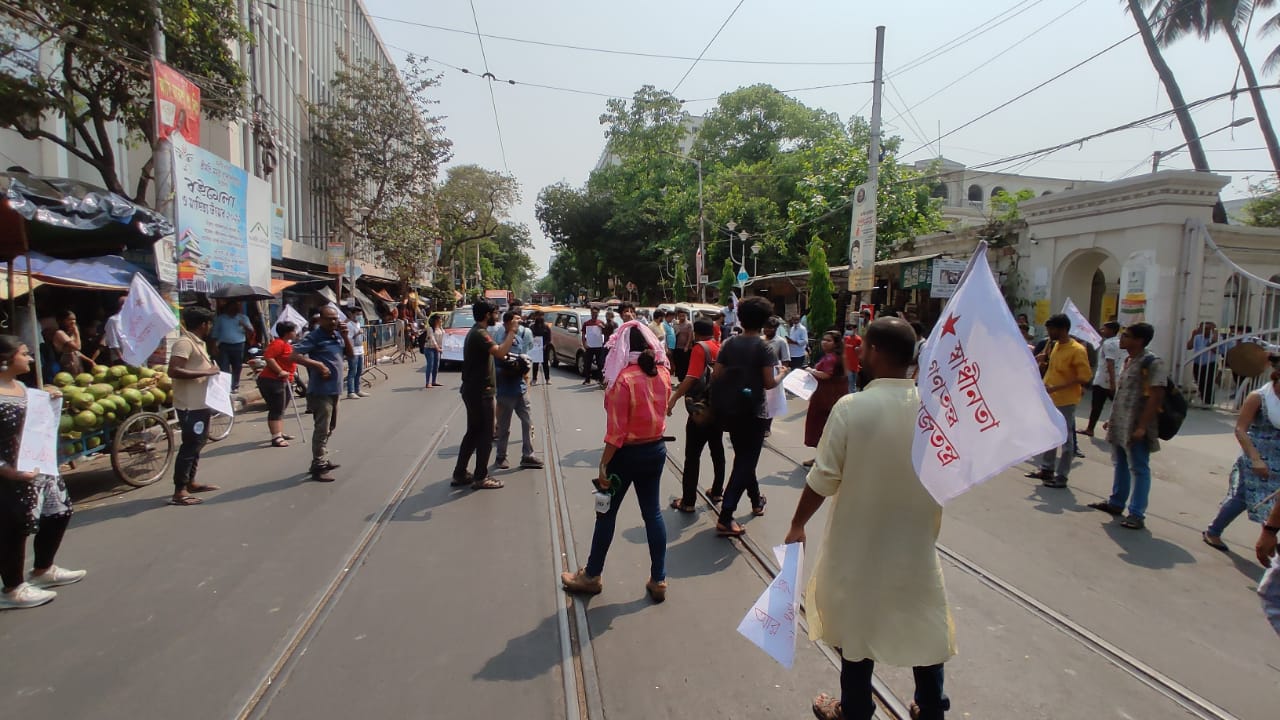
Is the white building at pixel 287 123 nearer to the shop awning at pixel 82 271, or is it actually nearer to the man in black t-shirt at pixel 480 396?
the shop awning at pixel 82 271

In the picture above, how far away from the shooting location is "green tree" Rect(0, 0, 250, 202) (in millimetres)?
11523

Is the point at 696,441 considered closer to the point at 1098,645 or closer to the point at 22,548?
the point at 1098,645

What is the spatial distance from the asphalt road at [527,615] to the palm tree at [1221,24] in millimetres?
21341

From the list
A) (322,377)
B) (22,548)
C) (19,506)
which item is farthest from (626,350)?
(322,377)

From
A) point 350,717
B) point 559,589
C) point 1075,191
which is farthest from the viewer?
point 1075,191

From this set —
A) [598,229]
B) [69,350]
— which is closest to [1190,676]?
[69,350]

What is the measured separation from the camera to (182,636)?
12.0 ft

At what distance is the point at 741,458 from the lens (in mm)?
5234

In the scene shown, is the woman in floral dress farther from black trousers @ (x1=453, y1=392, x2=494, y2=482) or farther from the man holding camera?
the man holding camera

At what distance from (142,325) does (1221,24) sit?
2849 cm

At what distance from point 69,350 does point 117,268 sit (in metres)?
1.91

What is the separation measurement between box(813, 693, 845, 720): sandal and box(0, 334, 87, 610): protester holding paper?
4.43 metres

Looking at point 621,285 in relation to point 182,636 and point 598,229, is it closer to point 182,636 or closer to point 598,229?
point 598,229

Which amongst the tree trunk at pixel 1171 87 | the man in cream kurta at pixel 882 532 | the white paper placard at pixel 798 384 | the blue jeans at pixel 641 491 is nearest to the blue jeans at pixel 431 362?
the white paper placard at pixel 798 384
